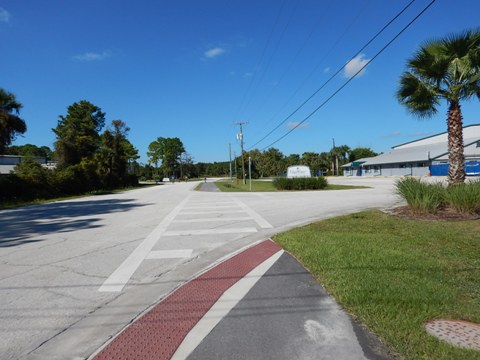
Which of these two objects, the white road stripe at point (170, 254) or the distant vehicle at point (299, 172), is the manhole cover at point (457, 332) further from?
the distant vehicle at point (299, 172)

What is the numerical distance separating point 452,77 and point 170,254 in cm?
1205

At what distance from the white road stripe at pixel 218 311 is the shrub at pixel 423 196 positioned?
23.5 feet

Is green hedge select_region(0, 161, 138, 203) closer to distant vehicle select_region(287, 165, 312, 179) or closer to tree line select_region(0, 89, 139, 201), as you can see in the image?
tree line select_region(0, 89, 139, 201)

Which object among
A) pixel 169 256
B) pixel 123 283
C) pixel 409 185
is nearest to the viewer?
pixel 123 283

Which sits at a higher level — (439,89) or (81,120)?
(81,120)

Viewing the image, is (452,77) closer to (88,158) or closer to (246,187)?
(246,187)

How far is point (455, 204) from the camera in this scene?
10.7 metres

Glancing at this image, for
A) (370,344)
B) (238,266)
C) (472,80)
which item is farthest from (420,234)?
(472,80)

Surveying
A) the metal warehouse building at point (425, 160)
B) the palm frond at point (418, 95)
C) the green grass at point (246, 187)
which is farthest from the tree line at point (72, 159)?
the metal warehouse building at point (425, 160)

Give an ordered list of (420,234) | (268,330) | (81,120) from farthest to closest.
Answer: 1. (81,120)
2. (420,234)
3. (268,330)

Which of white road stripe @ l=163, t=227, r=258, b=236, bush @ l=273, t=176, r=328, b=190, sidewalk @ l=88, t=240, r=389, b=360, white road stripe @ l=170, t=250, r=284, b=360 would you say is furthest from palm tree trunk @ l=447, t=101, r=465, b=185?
bush @ l=273, t=176, r=328, b=190

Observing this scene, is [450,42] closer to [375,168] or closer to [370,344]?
[370,344]

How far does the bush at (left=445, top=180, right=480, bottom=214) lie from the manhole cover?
330 inches

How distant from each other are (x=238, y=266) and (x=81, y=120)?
59.9 meters
